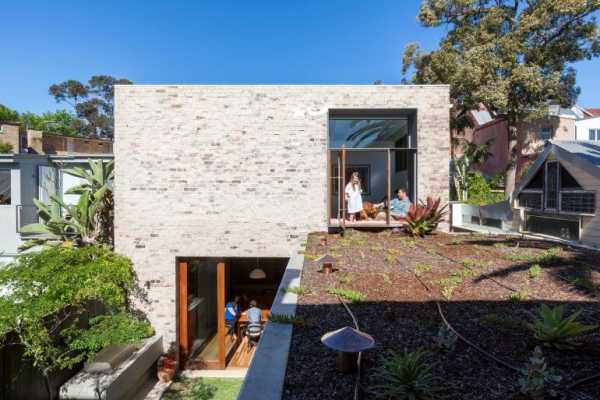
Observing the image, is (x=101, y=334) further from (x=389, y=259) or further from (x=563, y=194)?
(x=563, y=194)

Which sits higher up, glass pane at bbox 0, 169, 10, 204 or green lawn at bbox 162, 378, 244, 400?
glass pane at bbox 0, 169, 10, 204

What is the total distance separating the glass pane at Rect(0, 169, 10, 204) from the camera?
12.4 meters

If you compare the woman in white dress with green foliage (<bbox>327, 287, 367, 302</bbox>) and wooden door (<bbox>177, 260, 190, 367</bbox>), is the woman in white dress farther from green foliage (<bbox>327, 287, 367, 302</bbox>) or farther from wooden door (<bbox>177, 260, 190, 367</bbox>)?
green foliage (<bbox>327, 287, 367, 302</bbox>)

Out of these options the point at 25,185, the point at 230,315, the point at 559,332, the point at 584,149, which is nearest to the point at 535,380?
the point at 559,332

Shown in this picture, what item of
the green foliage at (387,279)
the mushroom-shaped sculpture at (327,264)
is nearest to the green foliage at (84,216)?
the mushroom-shaped sculpture at (327,264)

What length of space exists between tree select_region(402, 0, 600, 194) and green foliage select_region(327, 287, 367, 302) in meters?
16.7

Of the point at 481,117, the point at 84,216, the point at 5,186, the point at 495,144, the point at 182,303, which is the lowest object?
the point at 182,303

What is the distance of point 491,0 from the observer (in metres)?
19.9

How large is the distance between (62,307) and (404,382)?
7.00m

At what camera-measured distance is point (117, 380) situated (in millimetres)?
7215

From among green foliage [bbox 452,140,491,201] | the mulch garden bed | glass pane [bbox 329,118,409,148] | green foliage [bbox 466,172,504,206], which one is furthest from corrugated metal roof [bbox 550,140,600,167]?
green foliage [bbox 452,140,491,201]

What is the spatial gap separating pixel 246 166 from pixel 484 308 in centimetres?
703

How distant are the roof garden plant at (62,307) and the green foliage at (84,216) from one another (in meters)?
0.82

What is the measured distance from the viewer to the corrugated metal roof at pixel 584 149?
8.88 metres
